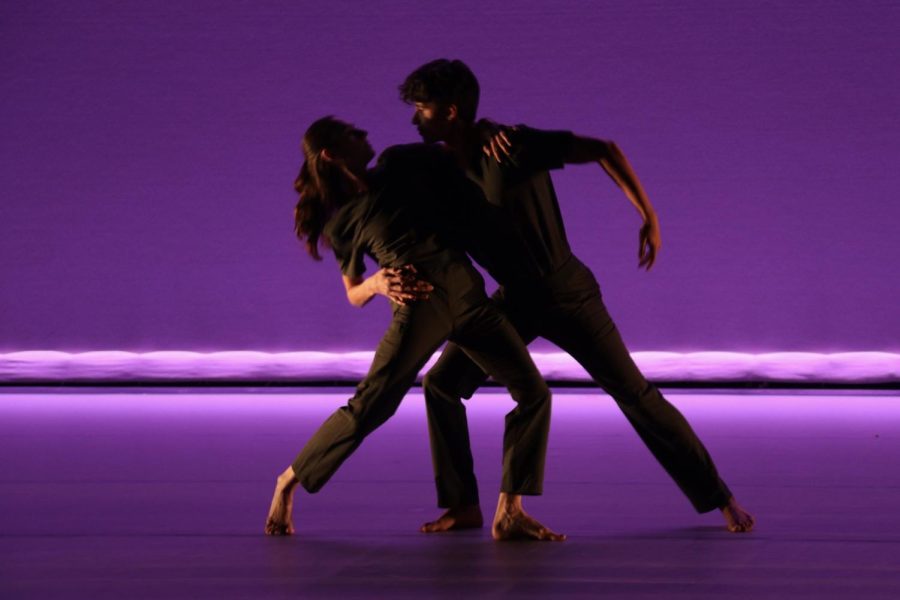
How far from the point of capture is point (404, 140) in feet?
22.4

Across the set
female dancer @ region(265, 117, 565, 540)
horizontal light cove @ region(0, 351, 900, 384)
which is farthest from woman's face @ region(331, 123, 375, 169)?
horizontal light cove @ region(0, 351, 900, 384)

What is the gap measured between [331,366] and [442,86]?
4548 millimetres

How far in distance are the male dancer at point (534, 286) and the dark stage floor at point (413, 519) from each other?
4.4 inches

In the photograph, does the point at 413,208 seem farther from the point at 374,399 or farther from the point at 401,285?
the point at 374,399

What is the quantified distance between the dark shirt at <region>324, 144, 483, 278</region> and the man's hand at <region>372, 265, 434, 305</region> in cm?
4

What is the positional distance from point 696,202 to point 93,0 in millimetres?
3720

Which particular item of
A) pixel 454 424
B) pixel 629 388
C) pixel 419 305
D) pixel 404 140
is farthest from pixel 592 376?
pixel 404 140

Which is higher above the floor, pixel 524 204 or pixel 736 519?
pixel 524 204

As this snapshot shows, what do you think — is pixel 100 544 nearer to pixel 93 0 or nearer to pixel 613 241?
pixel 613 241

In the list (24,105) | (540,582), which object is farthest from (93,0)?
(540,582)

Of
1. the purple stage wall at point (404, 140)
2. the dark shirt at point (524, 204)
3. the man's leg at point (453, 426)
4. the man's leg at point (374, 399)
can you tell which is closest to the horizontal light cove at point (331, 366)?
the purple stage wall at point (404, 140)

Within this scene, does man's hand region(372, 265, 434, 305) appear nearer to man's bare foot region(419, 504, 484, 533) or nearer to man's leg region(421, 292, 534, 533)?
man's leg region(421, 292, 534, 533)

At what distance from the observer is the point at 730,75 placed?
6.55m

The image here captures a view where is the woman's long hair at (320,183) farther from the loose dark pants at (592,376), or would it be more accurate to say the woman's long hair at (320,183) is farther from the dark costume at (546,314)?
the loose dark pants at (592,376)
